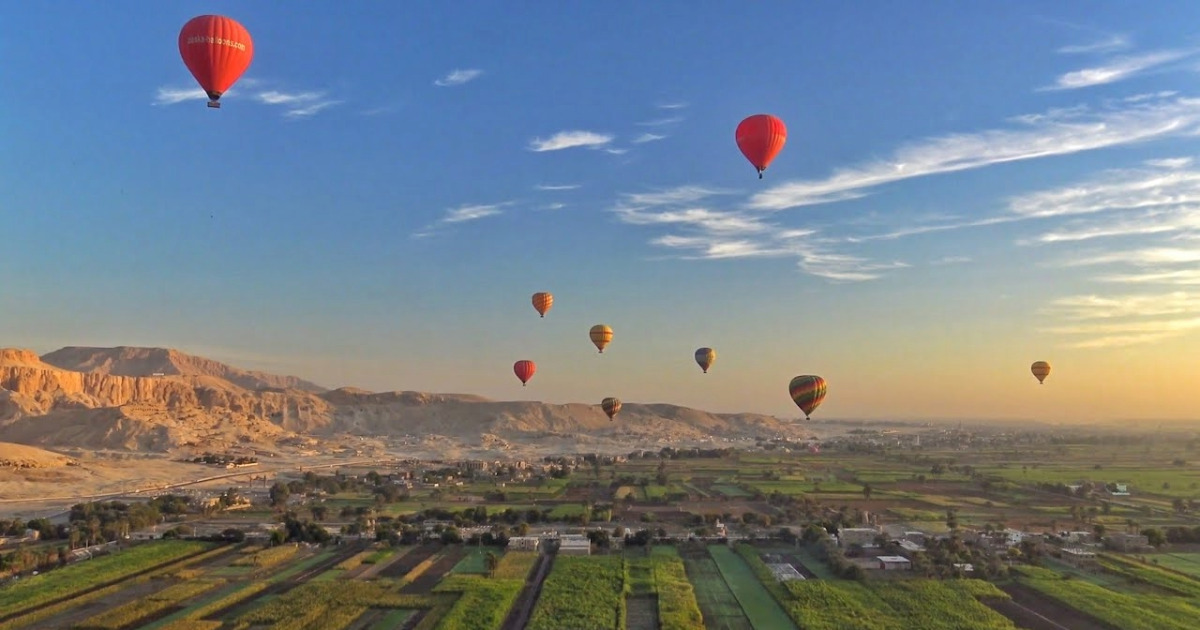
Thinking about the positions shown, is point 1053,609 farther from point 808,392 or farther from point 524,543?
point 524,543

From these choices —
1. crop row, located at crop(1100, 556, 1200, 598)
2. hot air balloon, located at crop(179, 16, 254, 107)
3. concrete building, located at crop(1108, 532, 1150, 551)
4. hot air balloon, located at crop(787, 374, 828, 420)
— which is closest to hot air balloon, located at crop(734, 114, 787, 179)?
hot air balloon, located at crop(787, 374, 828, 420)

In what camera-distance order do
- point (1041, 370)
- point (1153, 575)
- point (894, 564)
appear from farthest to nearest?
1. point (1041, 370)
2. point (894, 564)
3. point (1153, 575)

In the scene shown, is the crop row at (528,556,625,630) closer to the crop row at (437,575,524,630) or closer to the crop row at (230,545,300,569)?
the crop row at (437,575,524,630)

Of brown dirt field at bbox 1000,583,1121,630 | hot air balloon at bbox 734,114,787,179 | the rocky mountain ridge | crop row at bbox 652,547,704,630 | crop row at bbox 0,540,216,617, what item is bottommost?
brown dirt field at bbox 1000,583,1121,630

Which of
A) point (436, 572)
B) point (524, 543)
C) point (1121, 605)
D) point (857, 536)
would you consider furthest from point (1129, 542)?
point (436, 572)

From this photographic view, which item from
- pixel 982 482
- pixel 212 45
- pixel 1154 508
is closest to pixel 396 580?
pixel 212 45

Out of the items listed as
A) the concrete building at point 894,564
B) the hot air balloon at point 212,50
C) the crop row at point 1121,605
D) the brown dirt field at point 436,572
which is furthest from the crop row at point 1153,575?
the hot air balloon at point 212,50
